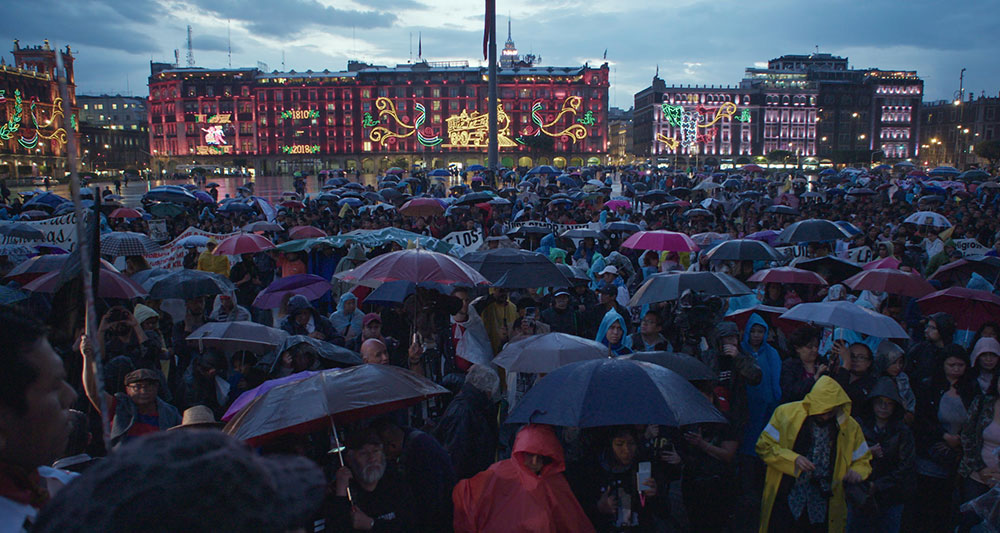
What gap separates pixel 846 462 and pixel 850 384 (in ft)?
2.82

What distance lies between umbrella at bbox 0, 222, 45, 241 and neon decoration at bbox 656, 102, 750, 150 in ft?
337

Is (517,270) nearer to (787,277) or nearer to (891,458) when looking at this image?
(787,277)

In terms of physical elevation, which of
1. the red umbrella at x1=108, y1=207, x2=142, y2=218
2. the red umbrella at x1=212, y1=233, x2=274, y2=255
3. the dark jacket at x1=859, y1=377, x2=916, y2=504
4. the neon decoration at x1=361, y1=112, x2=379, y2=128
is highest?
the neon decoration at x1=361, y1=112, x2=379, y2=128

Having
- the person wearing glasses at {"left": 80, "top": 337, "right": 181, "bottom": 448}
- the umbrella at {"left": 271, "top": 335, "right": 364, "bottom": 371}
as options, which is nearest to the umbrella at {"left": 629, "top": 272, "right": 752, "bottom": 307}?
the umbrella at {"left": 271, "top": 335, "right": 364, "bottom": 371}

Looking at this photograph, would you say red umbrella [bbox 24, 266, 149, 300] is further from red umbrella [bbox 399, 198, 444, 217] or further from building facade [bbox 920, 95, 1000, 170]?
building facade [bbox 920, 95, 1000, 170]

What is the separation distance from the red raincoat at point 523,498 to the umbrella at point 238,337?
2.58 m

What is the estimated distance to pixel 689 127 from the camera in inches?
4250

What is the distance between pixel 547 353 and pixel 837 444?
1747 mm

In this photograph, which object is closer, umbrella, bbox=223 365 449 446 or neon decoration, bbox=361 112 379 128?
umbrella, bbox=223 365 449 446

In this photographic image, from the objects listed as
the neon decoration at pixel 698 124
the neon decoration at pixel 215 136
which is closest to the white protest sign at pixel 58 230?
the neon decoration at pixel 215 136

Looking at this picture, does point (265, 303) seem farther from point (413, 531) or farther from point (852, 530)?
point (852, 530)

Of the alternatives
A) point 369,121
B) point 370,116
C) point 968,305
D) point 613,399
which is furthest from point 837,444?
point 370,116

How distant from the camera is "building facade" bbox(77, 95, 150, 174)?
9531 cm

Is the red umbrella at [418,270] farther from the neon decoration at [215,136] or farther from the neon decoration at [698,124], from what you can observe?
the neon decoration at [698,124]
